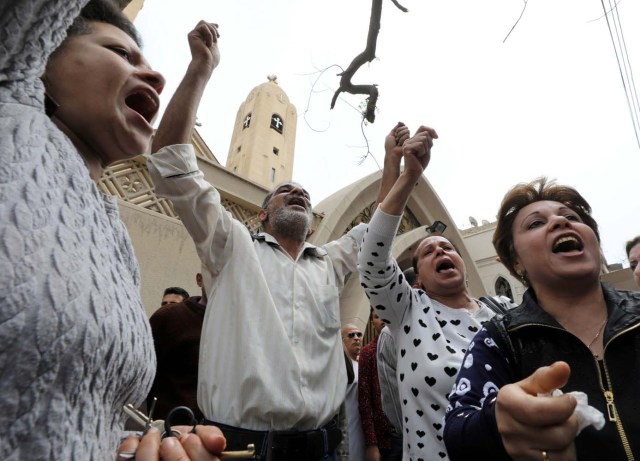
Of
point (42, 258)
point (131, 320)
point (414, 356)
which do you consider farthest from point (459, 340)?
point (42, 258)

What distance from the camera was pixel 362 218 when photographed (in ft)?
24.4

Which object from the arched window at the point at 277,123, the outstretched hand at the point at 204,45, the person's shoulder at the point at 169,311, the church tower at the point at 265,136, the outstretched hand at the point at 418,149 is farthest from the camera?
the arched window at the point at 277,123

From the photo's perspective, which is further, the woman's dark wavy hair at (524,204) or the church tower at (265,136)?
the church tower at (265,136)

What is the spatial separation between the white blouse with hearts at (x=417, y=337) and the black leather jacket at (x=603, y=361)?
0.45m

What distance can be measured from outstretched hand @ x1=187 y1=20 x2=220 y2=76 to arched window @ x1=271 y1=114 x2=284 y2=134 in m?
22.0

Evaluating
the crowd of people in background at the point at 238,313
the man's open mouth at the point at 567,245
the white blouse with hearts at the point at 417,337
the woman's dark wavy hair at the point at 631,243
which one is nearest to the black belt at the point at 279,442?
the crowd of people in background at the point at 238,313

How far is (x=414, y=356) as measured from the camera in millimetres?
1739

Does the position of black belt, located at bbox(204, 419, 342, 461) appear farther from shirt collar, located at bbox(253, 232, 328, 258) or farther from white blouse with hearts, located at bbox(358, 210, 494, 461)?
shirt collar, located at bbox(253, 232, 328, 258)

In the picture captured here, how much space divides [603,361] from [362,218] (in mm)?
6337

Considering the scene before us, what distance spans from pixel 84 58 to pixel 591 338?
1504 millimetres

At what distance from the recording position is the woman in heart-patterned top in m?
1.62

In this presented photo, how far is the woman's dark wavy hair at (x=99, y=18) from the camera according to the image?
76 cm

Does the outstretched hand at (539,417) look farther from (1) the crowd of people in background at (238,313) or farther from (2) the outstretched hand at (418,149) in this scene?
(2) the outstretched hand at (418,149)

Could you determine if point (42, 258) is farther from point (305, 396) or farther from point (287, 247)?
point (287, 247)
